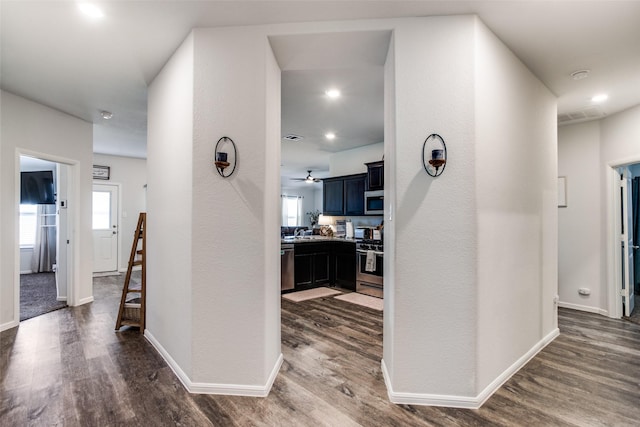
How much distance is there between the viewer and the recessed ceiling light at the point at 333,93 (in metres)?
3.49

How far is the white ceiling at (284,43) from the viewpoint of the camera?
6.91ft

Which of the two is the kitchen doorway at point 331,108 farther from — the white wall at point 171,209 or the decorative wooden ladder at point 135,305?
the decorative wooden ladder at point 135,305

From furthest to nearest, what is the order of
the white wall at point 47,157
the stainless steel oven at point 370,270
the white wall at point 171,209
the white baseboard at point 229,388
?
the stainless steel oven at point 370,270, the white wall at point 47,157, the white wall at point 171,209, the white baseboard at point 229,388

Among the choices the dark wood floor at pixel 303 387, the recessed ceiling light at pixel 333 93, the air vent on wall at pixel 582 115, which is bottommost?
the dark wood floor at pixel 303 387

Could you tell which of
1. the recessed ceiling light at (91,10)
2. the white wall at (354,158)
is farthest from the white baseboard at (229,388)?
the white wall at (354,158)

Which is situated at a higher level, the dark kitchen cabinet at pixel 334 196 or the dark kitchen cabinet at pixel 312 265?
the dark kitchen cabinet at pixel 334 196

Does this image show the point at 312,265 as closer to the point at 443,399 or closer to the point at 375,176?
the point at 375,176

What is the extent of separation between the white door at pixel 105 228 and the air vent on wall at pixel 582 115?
8.15 meters

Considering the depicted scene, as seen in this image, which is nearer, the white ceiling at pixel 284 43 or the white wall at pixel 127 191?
the white ceiling at pixel 284 43

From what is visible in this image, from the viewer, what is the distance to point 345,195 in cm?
627

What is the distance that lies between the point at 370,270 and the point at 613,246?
10.2 ft

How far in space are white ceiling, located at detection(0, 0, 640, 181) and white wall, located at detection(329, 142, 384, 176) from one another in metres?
2.11

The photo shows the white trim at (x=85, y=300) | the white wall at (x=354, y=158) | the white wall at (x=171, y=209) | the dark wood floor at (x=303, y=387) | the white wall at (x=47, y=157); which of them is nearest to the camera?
the dark wood floor at (x=303, y=387)

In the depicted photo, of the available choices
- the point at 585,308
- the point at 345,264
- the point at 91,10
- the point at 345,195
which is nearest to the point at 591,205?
the point at 585,308
